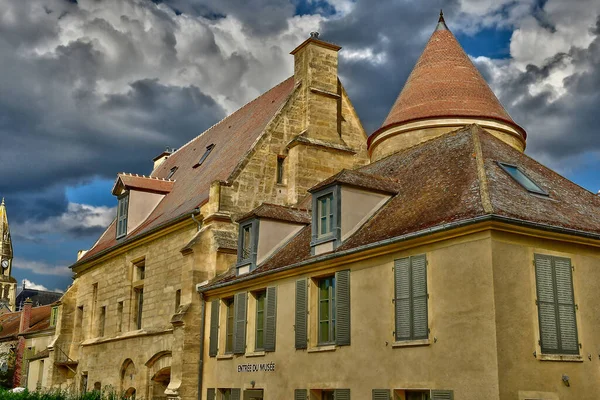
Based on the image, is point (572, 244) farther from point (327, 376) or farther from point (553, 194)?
point (327, 376)

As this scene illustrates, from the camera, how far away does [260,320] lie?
56.4 ft

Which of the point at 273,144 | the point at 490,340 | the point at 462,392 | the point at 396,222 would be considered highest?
the point at 273,144

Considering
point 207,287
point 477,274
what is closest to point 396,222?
point 477,274

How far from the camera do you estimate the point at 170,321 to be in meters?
20.5

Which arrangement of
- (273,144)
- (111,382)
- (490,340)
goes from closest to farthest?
(490,340)
(273,144)
(111,382)

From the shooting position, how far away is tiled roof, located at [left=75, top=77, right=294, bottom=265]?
23031 millimetres

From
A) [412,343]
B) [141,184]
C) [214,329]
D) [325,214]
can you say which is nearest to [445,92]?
[325,214]

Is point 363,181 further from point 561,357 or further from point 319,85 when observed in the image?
point 319,85

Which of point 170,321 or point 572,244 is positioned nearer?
point 572,244

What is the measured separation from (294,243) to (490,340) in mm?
Answer: 7502

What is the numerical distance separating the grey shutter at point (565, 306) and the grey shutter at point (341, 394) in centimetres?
423

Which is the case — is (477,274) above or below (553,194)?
below

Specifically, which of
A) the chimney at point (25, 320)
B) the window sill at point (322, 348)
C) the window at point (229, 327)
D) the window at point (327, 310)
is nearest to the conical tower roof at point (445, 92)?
the window at point (229, 327)

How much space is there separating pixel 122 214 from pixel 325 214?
499 inches
